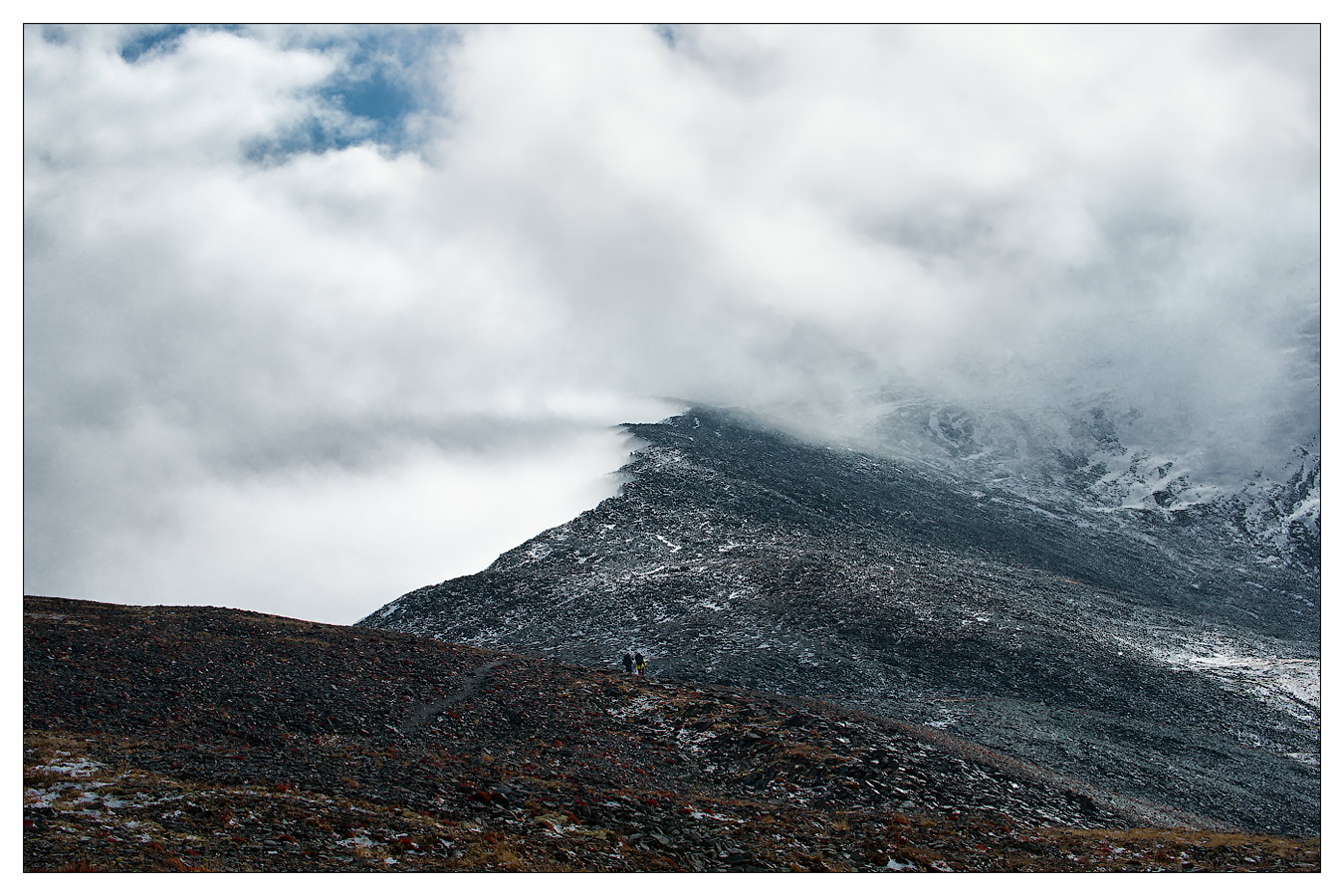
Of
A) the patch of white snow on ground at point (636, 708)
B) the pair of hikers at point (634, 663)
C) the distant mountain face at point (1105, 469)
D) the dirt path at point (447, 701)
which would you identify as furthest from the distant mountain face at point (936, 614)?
the distant mountain face at point (1105, 469)

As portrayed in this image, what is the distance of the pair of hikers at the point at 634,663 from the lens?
4962cm

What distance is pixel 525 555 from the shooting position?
71688 millimetres

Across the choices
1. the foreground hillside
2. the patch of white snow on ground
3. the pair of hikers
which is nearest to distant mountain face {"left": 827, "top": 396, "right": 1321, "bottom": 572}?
the pair of hikers

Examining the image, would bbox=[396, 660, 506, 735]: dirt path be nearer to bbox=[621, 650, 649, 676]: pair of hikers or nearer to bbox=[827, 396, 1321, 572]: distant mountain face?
bbox=[621, 650, 649, 676]: pair of hikers

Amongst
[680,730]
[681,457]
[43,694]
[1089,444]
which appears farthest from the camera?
[1089,444]

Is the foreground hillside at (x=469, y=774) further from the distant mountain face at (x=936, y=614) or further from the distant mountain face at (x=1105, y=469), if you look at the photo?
the distant mountain face at (x=1105, y=469)

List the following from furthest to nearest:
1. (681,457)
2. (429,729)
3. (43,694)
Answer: (681,457), (429,729), (43,694)

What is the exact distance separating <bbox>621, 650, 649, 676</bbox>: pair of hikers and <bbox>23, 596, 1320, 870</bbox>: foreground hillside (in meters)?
3.03

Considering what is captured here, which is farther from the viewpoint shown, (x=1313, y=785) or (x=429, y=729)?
(x=1313, y=785)

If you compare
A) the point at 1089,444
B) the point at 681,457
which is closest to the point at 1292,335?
the point at 1089,444

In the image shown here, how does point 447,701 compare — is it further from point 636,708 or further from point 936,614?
point 936,614

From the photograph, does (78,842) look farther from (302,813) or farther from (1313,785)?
(1313,785)

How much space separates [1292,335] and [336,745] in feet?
668

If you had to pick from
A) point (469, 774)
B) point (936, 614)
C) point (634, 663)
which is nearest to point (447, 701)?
point (469, 774)
